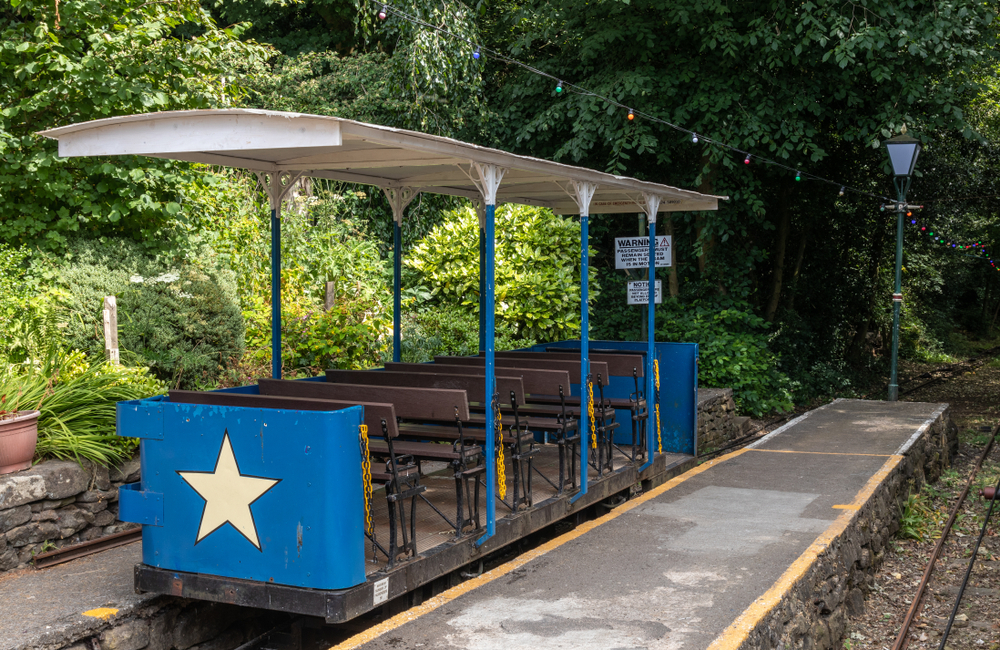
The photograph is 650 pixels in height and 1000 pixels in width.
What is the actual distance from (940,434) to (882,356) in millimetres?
13696

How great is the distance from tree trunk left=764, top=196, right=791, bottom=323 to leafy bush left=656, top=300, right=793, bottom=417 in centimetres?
243

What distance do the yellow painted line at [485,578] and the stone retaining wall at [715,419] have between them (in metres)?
1.75

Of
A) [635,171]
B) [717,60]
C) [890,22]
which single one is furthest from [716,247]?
[890,22]

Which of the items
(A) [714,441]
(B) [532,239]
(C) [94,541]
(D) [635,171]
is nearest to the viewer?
(C) [94,541]

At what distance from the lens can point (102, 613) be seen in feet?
16.3

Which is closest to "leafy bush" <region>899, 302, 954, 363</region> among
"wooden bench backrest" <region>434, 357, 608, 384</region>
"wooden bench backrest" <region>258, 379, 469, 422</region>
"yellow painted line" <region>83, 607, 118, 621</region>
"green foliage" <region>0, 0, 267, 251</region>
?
"wooden bench backrest" <region>434, 357, 608, 384</region>

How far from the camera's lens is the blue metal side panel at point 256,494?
4.61 metres

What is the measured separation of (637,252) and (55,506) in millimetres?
6269

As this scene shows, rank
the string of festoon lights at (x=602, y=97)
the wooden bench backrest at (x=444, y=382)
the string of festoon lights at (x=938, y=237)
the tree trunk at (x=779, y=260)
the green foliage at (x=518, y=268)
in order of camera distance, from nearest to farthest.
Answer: the wooden bench backrest at (x=444, y=382)
the string of festoon lights at (x=602, y=97)
the green foliage at (x=518, y=268)
the tree trunk at (x=779, y=260)
the string of festoon lights at (x=938, y=237)

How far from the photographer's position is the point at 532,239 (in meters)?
13.5

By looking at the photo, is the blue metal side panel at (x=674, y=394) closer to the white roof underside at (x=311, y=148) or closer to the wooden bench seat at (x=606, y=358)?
the wooden bench seat at (x=606, y=358)

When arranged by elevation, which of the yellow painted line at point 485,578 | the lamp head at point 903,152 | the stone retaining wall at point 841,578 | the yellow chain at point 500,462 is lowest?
the stone retaining wall at point 841,578

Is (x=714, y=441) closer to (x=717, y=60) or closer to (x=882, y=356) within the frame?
(x=717, y=60)

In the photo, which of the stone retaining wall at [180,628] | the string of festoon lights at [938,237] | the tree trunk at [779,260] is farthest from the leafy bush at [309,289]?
the string of festoon lights at [938,237]
